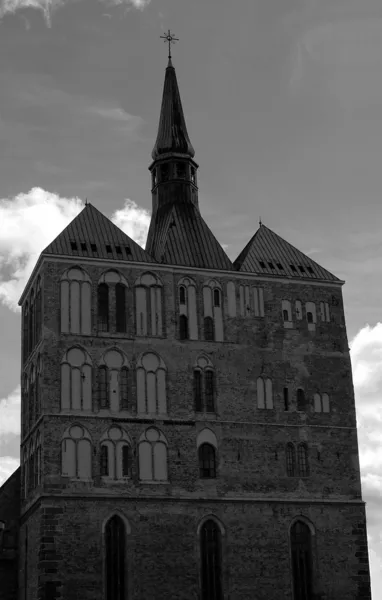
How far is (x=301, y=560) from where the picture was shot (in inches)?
1996

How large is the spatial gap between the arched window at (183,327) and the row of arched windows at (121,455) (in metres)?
4.83

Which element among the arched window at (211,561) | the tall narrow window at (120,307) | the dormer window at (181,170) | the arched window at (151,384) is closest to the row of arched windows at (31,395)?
the tall narrow window at (120,307)

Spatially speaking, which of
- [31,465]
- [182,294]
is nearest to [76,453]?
[31,465]

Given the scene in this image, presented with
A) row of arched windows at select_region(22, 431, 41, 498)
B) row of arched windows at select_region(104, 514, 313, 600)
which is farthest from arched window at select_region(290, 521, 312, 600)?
row of arched windows at select_region(22, 431, 41, 498)

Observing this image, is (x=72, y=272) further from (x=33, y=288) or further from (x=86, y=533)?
(x=86, y=533)

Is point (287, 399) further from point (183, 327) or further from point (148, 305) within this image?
point (148, 305)

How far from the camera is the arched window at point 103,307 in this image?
170ft

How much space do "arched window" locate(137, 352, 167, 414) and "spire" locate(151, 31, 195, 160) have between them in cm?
1389

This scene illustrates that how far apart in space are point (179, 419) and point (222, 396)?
253 centimetres

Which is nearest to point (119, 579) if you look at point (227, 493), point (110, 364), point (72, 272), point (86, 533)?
point (86, 533)

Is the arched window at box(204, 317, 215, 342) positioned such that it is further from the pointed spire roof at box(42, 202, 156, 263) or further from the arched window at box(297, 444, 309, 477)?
the arched window at box(297, 444, 309, 477)

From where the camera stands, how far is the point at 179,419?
5122cm

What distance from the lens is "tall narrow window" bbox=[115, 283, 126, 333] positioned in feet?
171

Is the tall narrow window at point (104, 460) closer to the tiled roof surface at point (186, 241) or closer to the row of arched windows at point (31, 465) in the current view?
the row of arched windows at point (31, 465)
